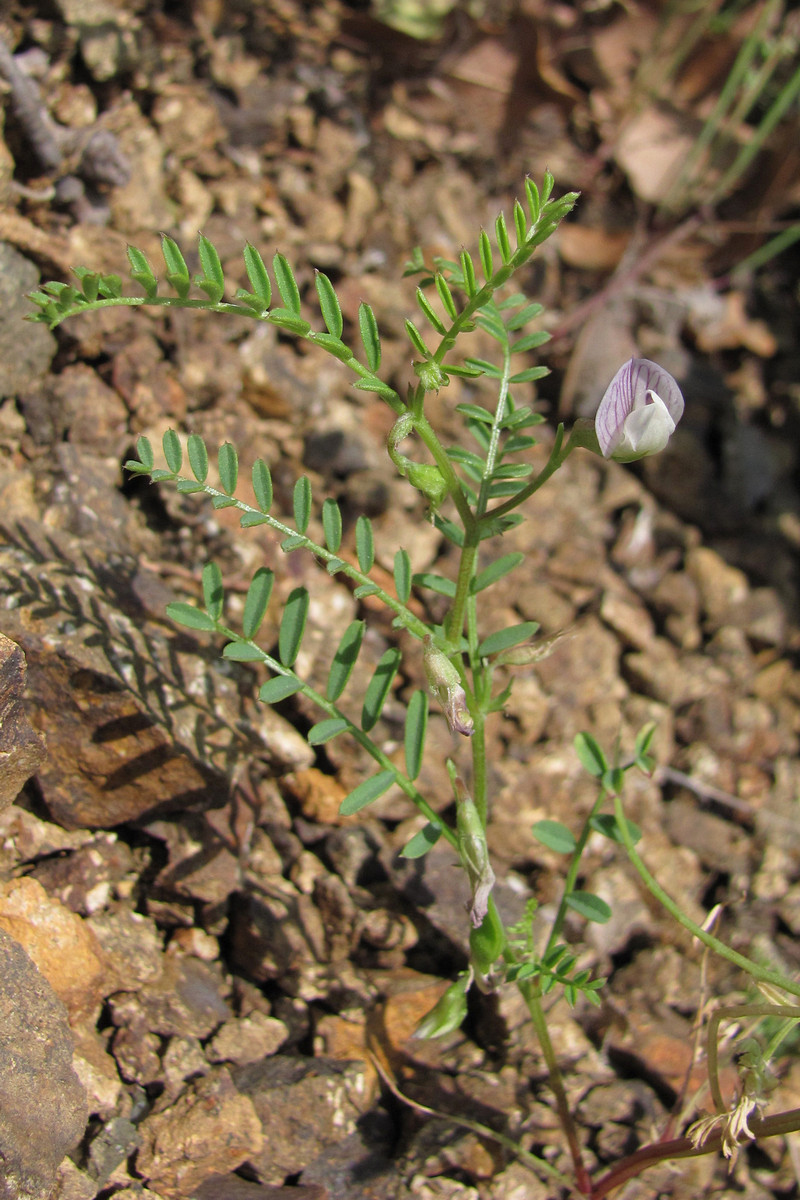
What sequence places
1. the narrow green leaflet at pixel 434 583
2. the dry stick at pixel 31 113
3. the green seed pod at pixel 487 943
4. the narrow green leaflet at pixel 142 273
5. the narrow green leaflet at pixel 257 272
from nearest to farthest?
the narrow green leaflet at pixel 142 273
the narrow green leaflet at pixel 257 272
the green seed pod at pixel 487 943
the narrow green leaflet at pixel 434 583
the dry stick at pixel 31 113

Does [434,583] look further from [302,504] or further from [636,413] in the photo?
[636,413]

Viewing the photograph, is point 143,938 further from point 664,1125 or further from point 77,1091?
point 664,1125

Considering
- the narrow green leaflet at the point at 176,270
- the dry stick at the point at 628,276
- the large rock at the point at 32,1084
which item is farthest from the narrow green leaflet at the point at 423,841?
the dry stick at the point at 628,276

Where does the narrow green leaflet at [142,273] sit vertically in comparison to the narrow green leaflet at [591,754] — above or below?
above

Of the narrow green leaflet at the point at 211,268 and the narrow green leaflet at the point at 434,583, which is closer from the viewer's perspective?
the narrow green leaflet at the point at 211,268

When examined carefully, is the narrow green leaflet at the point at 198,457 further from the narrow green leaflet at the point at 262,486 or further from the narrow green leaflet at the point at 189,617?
the narrow green leaflet at the point at 189,617

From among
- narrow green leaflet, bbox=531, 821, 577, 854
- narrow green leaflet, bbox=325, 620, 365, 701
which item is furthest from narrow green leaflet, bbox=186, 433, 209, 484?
narrow green leaflet, bbox=531, 821, 577, 854
